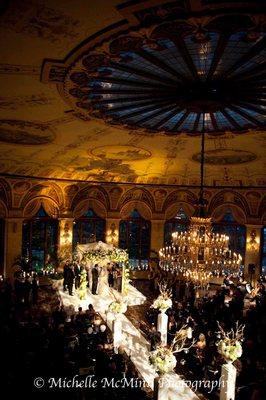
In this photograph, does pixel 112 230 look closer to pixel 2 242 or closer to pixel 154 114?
pixel 2 242

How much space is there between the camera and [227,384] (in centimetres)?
866

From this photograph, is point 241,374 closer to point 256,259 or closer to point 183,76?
point 183,76

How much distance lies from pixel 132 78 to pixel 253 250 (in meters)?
17.4

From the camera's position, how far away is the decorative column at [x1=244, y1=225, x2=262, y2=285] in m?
22.0

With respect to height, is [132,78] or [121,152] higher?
[132,78]

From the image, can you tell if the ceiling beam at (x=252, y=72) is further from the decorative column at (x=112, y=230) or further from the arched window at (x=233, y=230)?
the arched window at (x=233, y=230)

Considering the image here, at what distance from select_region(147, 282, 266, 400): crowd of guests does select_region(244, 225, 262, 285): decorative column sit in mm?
4778

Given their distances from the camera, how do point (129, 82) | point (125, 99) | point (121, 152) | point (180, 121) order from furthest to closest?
point (121, 152), point (180, 121), point (125, 99), point (129, 82)

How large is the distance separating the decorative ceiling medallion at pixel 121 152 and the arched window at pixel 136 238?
808cm

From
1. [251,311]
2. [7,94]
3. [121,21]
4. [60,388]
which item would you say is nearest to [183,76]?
[121,21]

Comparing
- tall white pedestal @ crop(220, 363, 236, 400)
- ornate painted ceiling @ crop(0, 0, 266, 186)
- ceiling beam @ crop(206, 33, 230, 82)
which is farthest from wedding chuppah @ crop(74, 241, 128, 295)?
ceiling beam @ crop(206, 33, 230, 82)

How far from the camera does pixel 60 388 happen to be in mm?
7941

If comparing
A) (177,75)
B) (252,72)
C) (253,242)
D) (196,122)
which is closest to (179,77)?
(177,75)

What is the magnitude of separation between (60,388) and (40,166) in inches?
457
